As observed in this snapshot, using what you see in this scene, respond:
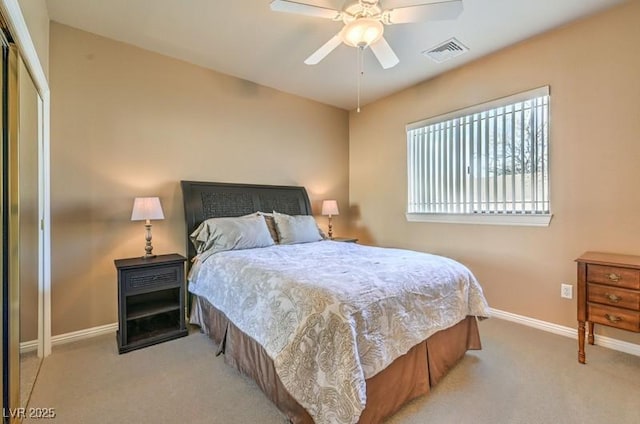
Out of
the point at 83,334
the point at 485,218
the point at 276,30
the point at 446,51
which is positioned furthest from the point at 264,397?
the point at 446,51

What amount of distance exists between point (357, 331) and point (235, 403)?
0.97 meters

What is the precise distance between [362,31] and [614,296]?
2587 mm

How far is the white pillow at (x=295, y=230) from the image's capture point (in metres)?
3.36

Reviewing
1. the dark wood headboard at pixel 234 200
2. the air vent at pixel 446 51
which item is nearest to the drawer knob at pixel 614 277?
the air vent at pixel 446 51

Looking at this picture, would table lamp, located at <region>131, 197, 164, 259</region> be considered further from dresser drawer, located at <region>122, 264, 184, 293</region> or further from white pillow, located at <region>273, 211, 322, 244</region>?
white pillow, located at <region>273, 211, 322, 244</region>

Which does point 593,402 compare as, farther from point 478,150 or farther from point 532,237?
point 478,150

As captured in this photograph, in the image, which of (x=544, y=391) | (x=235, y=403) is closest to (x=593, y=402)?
(x=544, y=391)

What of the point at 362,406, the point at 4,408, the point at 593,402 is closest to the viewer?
the point at 362,406

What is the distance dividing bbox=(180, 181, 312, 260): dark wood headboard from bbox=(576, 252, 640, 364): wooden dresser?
9.71ft

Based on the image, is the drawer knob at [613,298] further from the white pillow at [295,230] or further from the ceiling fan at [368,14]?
the white pillow at [295,230]

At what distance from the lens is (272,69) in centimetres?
352

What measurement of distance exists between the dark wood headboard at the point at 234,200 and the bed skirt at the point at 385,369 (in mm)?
1165

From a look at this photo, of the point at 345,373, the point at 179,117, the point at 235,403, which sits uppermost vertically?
the point at 179,117

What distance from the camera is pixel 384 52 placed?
94.6 inches
